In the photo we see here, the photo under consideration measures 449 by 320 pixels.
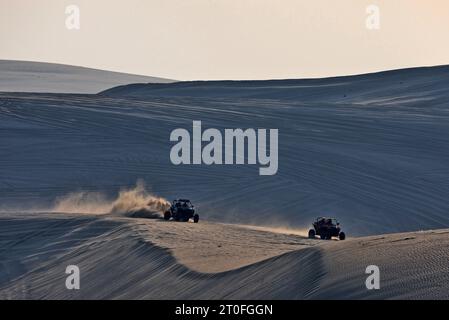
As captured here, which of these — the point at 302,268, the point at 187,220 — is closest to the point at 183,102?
the point at 187,220

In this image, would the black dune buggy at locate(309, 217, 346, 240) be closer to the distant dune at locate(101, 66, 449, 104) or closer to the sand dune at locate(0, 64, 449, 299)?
the sand dune at locate(0, 64, 449, 299)

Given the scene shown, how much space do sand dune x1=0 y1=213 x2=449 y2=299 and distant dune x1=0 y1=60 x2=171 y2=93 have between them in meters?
82.0

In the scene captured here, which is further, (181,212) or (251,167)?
(251,167)

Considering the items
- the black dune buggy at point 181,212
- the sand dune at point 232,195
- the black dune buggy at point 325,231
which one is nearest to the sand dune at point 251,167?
the sand dune at point 232,195

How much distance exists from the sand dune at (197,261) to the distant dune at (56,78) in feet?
269

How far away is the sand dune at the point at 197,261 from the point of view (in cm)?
2211

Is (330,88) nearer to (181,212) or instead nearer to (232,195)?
(232,195)

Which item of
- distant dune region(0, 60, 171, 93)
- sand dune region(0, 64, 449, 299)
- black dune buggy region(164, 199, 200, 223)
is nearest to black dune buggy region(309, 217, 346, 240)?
sand dune region(0, 64, 449, 299)

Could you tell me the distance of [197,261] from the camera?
28234 mm

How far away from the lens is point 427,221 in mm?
48438

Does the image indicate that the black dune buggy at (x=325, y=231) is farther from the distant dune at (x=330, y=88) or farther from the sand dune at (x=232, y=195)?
the distant dune at (x=330, y=88)

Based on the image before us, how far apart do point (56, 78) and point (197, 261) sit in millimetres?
115205

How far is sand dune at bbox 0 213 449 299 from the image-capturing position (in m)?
22.1

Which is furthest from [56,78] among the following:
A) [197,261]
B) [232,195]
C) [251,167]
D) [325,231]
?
[197,261]
